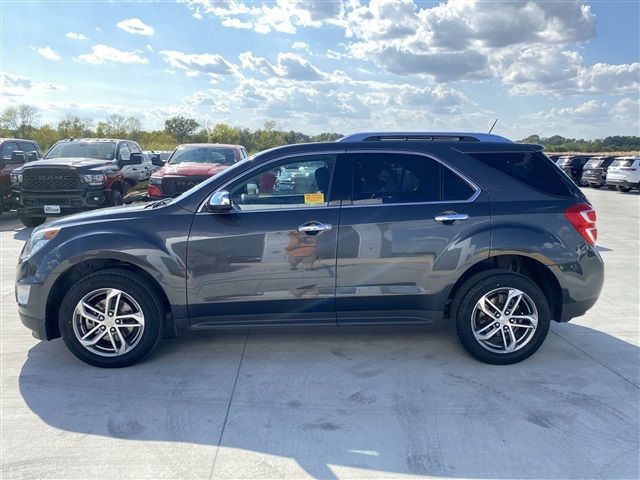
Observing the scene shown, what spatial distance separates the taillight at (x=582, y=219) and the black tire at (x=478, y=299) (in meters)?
0.60

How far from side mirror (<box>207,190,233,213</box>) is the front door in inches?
2.3

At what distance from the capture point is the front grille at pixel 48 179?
36.3ft

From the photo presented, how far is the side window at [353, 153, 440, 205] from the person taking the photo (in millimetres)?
4352

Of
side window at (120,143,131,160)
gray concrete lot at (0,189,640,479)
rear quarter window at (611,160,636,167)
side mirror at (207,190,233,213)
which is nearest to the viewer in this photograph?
gray concrete lot at (0,189,640,479)

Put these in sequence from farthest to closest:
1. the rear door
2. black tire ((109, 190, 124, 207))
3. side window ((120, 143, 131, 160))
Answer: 1. side window ((120, 143, 131, 160))
2. black tire ((109, 190, 124, 207))
3. the rear door

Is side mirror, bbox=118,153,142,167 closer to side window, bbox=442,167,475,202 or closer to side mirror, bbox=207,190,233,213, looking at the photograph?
side mirror, bbox=207,190,233,213

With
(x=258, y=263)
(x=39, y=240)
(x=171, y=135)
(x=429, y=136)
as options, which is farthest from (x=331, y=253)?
(x=171, y=135)

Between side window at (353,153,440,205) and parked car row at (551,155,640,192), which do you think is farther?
parked car row at (551,155,640,192)

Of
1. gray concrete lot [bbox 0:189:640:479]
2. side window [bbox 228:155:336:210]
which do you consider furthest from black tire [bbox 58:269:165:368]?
A: side window [bbox 228:155:336:210]

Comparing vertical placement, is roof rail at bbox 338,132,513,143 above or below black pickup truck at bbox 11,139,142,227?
above

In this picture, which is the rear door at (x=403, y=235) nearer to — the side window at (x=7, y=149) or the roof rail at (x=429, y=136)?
the roof rail at (x=429, y=136)

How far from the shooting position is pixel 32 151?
14.9 m

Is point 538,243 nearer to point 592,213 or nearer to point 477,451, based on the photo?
point 592,213

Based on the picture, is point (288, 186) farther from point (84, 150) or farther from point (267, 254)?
point (84, 150)
